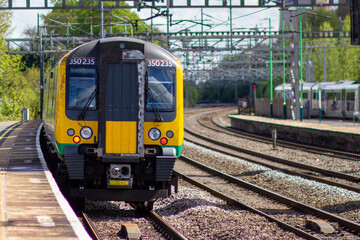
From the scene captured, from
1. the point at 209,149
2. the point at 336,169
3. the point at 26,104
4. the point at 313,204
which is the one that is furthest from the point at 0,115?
the point at 313,204

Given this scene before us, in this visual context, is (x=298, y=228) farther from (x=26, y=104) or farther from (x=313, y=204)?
(x=26, y=104)

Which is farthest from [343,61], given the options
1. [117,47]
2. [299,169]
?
[117,47]

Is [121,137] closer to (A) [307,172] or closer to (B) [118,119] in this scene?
(B) [118,119]

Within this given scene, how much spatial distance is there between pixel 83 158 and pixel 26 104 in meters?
43.6

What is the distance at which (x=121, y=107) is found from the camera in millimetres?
10570

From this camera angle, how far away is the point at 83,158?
34.7 ft

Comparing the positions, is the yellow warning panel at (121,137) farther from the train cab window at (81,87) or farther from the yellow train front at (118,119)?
the train cab window at (81,87)

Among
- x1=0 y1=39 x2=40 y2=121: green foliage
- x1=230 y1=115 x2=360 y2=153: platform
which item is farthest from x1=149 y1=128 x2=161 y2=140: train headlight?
x1=0 y1=39 x2=40 y2=121: green foliage

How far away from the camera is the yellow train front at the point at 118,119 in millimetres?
10531

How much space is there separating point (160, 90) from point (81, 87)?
139 cm

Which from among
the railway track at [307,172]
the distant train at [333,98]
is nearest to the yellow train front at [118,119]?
the railway track at [307,172]

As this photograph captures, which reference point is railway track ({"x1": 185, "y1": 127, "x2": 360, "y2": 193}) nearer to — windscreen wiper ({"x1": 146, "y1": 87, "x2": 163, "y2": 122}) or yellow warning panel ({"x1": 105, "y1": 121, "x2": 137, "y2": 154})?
windscreen wiper ({"x1": 146, "y1": 87, "x2": 163, "y2": 122})

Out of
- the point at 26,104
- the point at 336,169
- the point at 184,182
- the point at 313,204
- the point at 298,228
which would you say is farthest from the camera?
the point at 26,104

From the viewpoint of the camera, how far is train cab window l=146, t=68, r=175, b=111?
10.9 m
